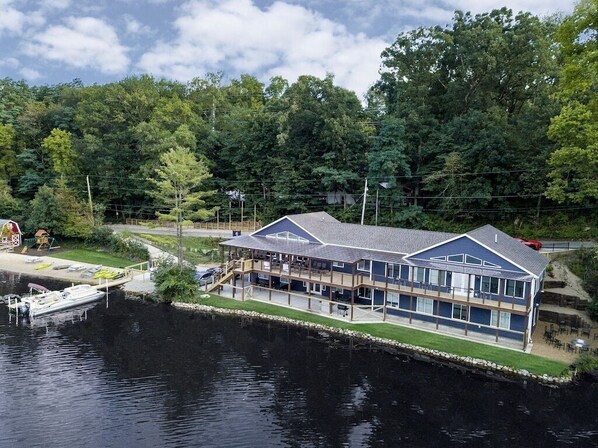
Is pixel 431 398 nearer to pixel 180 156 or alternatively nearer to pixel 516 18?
pixel 180 156

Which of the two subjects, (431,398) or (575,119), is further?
(575,119)

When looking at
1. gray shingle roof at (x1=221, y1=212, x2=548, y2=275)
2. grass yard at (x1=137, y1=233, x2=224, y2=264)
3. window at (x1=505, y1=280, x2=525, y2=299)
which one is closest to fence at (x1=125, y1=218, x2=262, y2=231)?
grass yard at (x1=137, y1=233, x2=224, y2=264)

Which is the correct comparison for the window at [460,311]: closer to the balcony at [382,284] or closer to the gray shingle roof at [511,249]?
the balcony at [382,284]

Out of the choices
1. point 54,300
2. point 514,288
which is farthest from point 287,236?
point 54,300

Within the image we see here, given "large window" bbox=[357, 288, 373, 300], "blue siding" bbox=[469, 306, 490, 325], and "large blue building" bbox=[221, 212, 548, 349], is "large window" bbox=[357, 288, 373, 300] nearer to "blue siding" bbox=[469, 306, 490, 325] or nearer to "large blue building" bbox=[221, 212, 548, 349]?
"large blue building" bbox=[221, 212, 548, 349]

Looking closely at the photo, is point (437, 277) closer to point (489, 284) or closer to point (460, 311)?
point (460, 311)

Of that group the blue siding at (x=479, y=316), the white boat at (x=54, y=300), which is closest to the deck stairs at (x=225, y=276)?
the white boat at (x=54, y=300)

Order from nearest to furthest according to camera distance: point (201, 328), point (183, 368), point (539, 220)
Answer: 1. point (183, 368)
2. point (201, 328)
3. point (539, 220)

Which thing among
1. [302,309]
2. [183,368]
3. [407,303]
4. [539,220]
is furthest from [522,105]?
[183,368]
